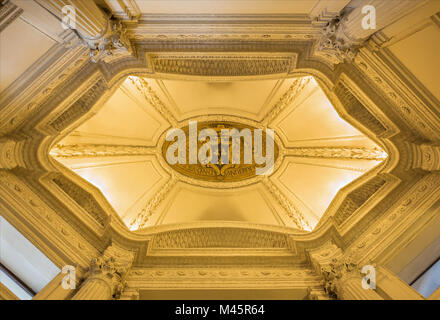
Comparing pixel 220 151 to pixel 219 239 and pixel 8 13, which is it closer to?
pixel 219 239

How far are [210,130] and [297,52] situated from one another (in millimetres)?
5172

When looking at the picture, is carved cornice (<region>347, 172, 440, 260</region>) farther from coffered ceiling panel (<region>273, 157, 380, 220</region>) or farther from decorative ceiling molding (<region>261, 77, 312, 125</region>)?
decorative ceiling molding (<region>261, 77, 312, 125</region>)

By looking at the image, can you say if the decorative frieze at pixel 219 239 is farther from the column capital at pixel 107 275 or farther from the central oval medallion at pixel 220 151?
the central oval medallion at pixel 220 151

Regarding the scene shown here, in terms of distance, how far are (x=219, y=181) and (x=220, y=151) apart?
1171mm

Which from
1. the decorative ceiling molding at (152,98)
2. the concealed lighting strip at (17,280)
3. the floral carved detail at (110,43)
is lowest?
the concealed lighting strip at (17,280)

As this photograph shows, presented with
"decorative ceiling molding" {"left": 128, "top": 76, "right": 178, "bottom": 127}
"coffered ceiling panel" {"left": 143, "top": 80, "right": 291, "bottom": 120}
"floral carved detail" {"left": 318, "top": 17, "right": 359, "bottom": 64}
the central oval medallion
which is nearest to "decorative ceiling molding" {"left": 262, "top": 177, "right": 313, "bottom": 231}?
the central oval medallion

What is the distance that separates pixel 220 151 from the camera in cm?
1048

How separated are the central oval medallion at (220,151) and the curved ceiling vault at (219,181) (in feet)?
0.77

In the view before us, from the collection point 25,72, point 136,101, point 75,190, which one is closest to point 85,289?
point 75,190

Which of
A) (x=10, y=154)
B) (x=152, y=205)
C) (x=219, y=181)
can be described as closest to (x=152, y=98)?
(x=152, y=205)

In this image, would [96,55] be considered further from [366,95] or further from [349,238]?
[349,238]

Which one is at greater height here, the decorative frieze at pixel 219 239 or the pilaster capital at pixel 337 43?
the pilaster capital at pixel 337 43

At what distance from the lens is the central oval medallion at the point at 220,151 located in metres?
10.1

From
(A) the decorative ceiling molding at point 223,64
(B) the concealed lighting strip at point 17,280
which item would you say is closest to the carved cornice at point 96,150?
(B) the concealed lighting strip at point 17,280
